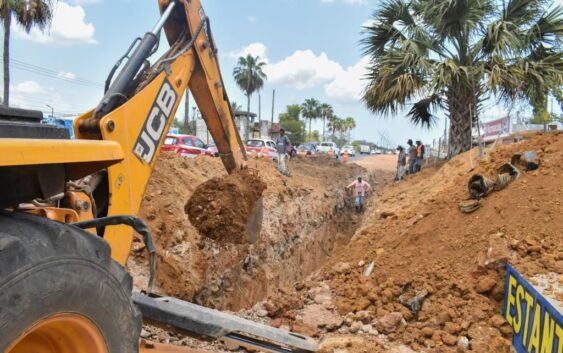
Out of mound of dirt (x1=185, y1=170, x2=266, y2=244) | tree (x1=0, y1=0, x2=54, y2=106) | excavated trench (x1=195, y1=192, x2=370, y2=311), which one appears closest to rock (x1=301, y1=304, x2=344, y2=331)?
mound of dirt (x1=185, y1=170, x2=266, y2=244)

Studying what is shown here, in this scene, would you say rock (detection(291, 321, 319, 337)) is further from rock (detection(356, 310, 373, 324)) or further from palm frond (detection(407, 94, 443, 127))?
palm frond (detection(407, 94, 443, 127))

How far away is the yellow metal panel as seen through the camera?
1716mm

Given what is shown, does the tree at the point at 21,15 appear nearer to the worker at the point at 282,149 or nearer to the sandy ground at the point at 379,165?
the worker at the point at 282,149

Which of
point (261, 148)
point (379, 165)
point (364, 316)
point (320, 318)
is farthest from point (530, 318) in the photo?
point (379, 165)

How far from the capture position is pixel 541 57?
12695 mm

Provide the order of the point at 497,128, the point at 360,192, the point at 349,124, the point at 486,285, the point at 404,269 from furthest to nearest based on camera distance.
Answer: the point at 349,124 < the point at 360,192 < the point at 497,128 < the point at 404,269 < the point at 486,285

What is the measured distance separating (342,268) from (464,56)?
9.22 m

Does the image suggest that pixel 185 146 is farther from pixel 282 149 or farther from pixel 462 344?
pixel 462 344

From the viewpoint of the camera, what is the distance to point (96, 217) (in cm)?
285

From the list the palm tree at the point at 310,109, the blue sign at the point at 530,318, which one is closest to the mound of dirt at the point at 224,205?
the blue sign at the point at 530,318

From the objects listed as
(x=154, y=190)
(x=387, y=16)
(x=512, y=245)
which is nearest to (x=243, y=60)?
(x=387, y=16)

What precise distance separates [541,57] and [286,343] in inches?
489

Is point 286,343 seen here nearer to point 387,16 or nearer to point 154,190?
point 154,190

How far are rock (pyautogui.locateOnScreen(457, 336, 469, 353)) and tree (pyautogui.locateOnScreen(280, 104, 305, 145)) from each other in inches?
2669
